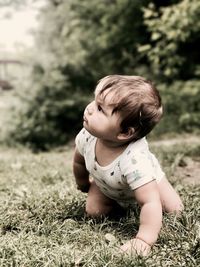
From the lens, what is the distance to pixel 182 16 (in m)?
7.79

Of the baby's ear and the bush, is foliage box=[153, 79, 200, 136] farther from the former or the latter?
the baby's ear

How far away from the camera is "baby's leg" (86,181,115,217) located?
3.25 meters

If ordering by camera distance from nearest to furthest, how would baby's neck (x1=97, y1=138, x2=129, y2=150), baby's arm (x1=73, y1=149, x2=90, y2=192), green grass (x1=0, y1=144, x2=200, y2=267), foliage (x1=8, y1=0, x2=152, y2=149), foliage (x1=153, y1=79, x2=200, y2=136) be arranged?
green grass (x1=0, y1=144, x2=200, y2=267) < baby's neck (x1=97, y1=138, x2=129, y2=150) < baby's arm (x1=73, y1=149, x2=90, y2=192) < foliage (x1=153, y1=79, x2=200, y2=136) < foliage (x1=8, y1=0, x2=152, y2=149)

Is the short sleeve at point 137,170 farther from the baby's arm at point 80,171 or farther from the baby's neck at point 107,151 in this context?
the baby's arm at point 80,171

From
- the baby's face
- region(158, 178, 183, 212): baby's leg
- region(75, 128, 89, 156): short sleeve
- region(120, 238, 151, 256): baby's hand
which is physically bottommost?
region(158, 178, 183, 212): baby's leg

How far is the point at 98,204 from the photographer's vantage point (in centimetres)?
326

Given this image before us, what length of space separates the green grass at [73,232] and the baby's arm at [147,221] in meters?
0.06

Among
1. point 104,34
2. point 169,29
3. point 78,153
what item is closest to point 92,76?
point 104,34

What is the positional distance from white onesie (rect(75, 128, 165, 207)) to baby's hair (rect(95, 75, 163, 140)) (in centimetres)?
15

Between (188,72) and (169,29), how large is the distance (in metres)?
4.23

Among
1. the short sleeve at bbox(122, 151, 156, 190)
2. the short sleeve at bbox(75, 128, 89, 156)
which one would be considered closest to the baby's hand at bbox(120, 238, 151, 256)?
the short sleeve at bbox(122, 151, 156, 190)

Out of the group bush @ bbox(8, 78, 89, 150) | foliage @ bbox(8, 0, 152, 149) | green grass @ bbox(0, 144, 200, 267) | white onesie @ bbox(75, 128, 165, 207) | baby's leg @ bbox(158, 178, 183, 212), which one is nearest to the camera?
green grass @ bbox(0, 144, 200, 267)

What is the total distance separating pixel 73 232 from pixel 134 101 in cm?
87

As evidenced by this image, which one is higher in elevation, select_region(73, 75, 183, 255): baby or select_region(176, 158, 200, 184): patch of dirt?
select_region(73, 75, 183, 255): baby
